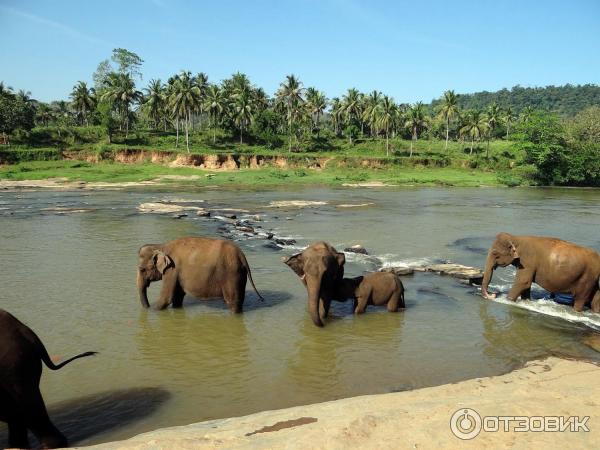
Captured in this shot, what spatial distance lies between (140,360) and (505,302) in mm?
8333

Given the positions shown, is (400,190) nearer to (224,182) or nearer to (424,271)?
(224,182)

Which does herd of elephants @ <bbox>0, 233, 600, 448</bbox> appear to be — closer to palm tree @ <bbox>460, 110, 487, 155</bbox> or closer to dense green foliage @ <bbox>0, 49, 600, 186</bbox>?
dense green foliage @ <bbox>0, 49, 600, 186</bbox>

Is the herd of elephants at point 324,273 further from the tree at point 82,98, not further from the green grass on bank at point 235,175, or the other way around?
the tree at point 82,98

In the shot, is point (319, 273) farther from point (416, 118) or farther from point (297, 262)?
point (416, 118)

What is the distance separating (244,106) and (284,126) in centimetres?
1405

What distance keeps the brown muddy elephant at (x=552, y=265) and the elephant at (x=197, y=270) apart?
617 cm

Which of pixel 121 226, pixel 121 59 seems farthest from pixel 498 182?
pixel 121 59

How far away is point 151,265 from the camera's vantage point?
10133mm

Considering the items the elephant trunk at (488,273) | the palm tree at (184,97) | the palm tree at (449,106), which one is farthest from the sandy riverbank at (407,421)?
the palm tree at (449,106)

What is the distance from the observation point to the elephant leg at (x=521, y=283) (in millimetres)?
11204

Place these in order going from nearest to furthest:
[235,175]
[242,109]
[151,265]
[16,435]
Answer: [16,435], [151,265], [235,175], [242,109]

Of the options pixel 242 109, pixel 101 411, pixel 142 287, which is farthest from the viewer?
pixel 242 109

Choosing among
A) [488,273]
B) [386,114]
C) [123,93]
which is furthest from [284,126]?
[488,273]

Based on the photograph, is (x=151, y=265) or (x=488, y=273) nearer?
(x=151, y=265)
